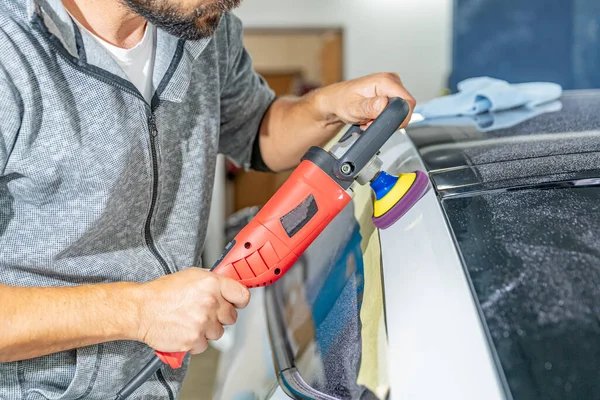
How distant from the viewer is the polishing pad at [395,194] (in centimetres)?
109

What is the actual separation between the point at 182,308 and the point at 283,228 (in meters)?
0.21

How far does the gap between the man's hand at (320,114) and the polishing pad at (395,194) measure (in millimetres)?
143

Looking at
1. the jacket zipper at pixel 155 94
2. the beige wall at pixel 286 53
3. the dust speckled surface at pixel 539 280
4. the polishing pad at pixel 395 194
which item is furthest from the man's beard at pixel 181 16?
the beige wall at pixel 286 53

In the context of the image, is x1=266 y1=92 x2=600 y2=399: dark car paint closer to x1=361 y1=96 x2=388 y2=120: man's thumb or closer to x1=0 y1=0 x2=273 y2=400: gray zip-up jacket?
x1=361 y1=96 x2=388 y2=120: man's thumb

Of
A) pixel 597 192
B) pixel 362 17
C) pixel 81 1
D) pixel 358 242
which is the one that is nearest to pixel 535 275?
pixel 597 192

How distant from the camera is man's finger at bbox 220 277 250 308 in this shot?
3.61 feet

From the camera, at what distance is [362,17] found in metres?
6.38

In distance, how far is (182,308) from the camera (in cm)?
106

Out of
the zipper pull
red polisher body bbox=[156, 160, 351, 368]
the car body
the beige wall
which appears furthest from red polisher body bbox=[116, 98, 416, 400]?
the beige wall

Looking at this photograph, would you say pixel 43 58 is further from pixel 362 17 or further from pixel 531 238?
pixel 362 17

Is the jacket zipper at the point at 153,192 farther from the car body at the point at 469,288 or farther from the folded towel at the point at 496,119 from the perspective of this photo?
the folded towel at the point at 496,119

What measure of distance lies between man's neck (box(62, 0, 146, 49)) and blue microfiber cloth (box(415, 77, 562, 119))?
0.68 metres

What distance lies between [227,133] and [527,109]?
70 cm

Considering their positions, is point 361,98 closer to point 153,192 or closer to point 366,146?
point 366,146
